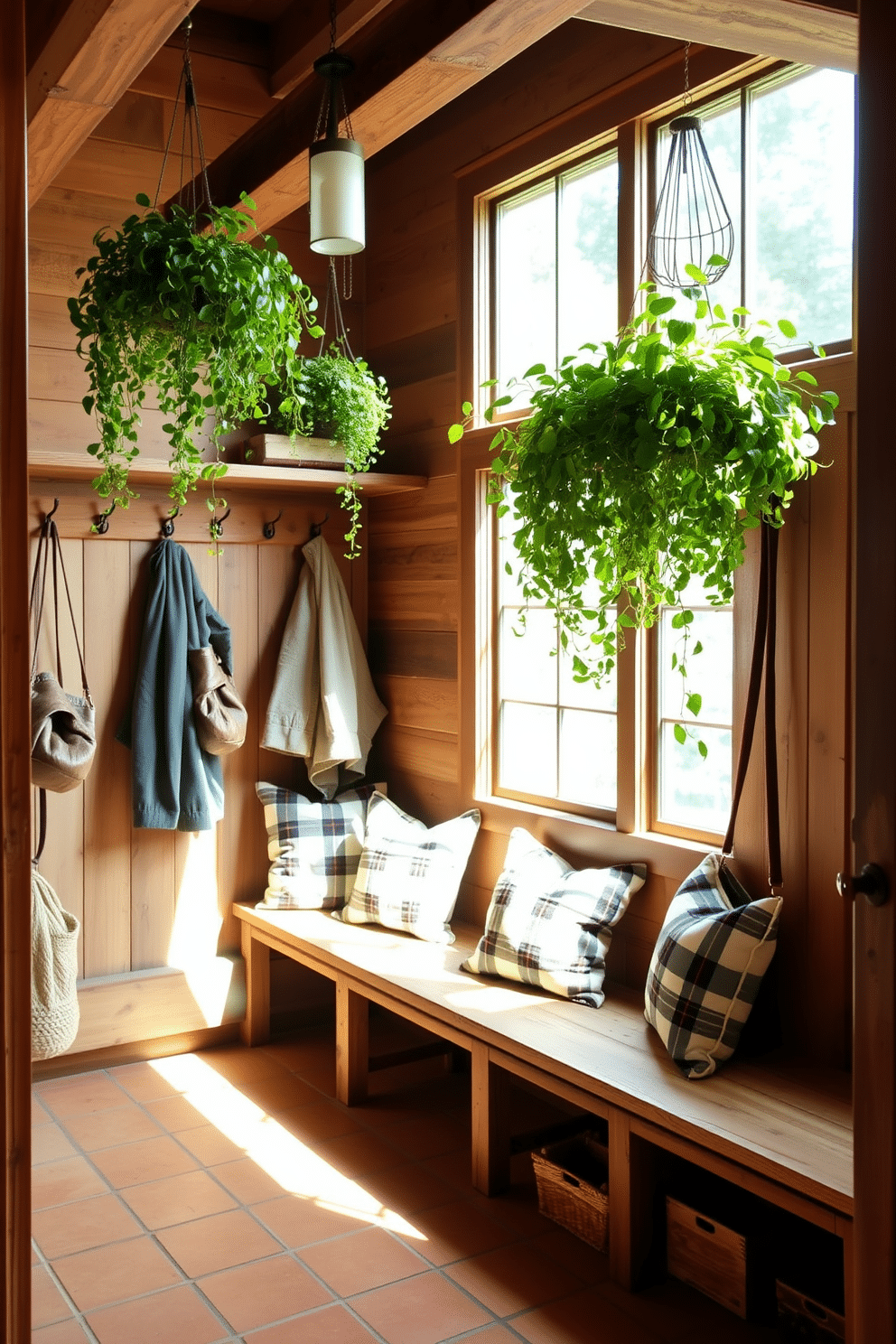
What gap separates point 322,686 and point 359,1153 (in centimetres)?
152

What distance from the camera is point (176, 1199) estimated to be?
2980mm

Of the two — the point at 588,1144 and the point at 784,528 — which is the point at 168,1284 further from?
the point at 784,528

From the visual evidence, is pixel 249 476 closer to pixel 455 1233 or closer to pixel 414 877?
pixel 414 877

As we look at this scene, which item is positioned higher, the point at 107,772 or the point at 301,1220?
the point at 107,772

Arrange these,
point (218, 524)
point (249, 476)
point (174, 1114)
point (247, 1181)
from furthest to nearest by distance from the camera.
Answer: point (218, 524) < point (249, 476) < point (174, 1114) < point (247, 1181)

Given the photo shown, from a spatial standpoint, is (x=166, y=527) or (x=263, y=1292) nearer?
(x=263, y=1292)

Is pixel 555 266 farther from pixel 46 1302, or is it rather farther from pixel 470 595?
pixel 46 1302

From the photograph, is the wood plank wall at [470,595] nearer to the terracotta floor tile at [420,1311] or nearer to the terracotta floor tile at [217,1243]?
the terracotta floor tile at [420,1311]

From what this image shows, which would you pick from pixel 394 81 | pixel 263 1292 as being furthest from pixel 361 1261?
pixel 394 81

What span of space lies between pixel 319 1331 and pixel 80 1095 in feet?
4.90

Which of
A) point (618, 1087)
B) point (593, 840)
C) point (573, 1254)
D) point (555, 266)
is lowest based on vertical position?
point (573, 1254)

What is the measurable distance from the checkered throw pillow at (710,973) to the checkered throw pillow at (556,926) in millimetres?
343

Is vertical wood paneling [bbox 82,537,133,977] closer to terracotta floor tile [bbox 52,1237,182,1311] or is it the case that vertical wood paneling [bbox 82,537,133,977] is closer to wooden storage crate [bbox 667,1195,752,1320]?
terracotta floor tile [bbox 52,1237,182,1311]

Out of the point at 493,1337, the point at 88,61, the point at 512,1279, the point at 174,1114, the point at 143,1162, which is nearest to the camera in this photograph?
the point at 88,61
